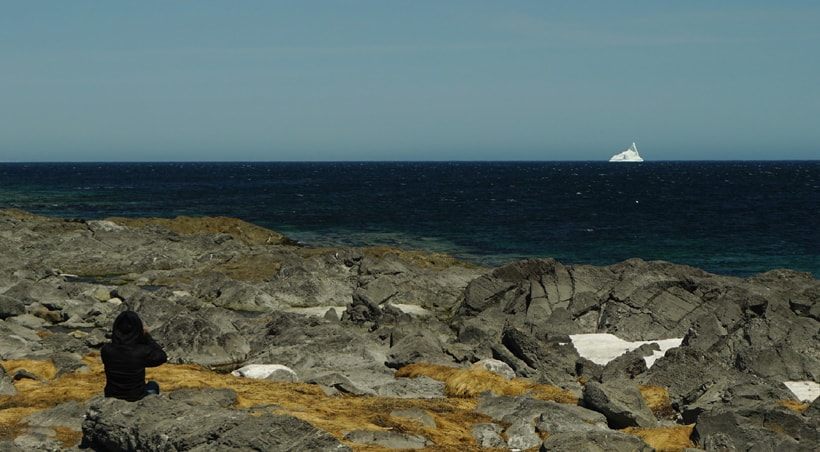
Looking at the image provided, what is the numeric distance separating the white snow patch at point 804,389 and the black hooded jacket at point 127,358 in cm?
1597

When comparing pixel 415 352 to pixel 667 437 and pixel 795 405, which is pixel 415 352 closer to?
pixel 795 405

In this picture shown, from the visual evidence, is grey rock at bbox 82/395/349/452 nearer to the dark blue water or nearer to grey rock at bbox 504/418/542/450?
grey rock at bbox 504/418/542/450

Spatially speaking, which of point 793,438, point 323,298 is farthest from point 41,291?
point 793,438

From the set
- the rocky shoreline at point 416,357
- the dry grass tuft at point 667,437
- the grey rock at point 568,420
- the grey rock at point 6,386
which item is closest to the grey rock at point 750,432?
the rocky shoreline at point 416,357

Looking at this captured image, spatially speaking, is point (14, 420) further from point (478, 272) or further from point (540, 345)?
point (478, 272)

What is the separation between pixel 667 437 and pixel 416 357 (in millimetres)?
9529

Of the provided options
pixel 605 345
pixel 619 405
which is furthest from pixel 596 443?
pixel 605 345

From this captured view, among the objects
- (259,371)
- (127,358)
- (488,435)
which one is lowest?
(259,371)

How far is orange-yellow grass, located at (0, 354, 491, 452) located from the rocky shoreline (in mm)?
68

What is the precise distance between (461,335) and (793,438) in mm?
13925

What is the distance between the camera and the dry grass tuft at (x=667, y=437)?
49.2 feet

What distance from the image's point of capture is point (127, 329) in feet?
49.3

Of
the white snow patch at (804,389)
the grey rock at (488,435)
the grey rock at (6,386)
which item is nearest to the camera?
the grey rock at (488,435)

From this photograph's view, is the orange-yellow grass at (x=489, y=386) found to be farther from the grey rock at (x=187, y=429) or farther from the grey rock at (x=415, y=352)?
the grey rock at (x=187, y=429)
